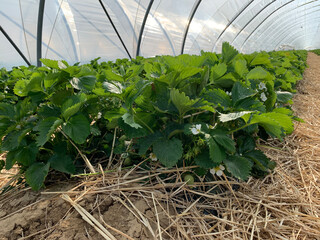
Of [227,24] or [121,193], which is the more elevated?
[227,24]

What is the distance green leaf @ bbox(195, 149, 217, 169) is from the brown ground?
148mm

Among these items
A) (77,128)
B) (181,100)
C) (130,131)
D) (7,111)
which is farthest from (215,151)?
(7,111)

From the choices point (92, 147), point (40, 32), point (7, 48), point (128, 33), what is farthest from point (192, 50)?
point (92, 147)

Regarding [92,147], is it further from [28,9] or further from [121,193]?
[28,9]

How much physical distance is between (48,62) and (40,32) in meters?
5.86

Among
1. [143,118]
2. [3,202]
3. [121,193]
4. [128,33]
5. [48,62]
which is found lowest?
[3,202]

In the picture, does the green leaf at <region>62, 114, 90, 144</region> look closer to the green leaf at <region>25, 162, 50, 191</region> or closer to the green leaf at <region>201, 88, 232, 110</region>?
the green leaf at <region>25, 162, 50, 191</region>

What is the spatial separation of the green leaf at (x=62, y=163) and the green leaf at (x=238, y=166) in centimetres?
68

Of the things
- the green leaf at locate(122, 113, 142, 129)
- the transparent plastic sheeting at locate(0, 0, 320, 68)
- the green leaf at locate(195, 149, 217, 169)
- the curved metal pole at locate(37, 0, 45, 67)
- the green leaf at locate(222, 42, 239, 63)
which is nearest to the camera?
the green leaf at locate(122, 113, 142, 129)

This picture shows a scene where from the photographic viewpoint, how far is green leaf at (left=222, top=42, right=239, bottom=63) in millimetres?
1267

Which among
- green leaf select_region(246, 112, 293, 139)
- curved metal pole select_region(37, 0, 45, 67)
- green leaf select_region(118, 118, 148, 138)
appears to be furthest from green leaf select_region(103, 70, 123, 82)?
curved metal pole select_region(37, 0, 45, 67)

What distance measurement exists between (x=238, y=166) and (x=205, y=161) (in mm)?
133

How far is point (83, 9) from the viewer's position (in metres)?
6.32

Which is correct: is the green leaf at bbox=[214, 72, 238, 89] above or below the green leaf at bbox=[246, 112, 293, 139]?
above
